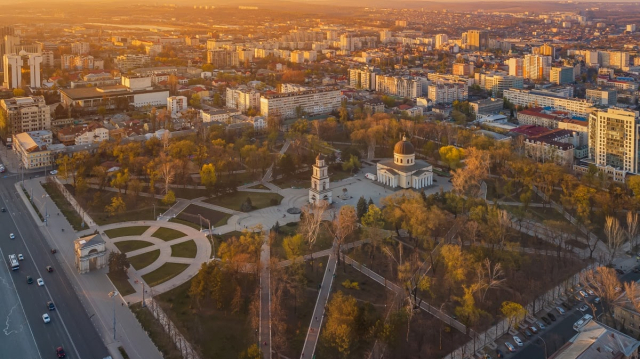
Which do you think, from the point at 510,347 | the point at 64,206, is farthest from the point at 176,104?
the point at 510,347

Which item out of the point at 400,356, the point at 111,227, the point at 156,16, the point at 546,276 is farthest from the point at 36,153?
the point at 156,16

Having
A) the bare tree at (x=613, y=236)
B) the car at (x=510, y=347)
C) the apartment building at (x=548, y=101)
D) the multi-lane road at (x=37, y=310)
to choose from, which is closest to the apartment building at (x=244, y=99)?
the apartment building at (x=548, y=101)

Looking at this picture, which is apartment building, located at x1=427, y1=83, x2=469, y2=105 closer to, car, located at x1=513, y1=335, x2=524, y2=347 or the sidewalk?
the sidewalk

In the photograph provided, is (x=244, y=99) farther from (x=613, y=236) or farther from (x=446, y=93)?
(x=613, y=236)

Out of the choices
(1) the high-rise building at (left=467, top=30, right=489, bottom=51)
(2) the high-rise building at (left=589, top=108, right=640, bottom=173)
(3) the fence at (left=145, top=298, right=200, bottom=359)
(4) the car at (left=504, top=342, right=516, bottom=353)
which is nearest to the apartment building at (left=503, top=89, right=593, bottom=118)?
(2) the high-rise building at (left=589, top=108, right=640, bottom=173)

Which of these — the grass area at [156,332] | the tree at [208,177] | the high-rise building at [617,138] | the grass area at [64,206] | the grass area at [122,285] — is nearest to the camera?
the grass area at [156,332]

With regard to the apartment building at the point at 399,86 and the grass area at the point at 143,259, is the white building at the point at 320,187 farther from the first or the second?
the apartment building at the point at 399,86

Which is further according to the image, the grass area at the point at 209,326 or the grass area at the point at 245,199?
the grass area at the point at 245,199
